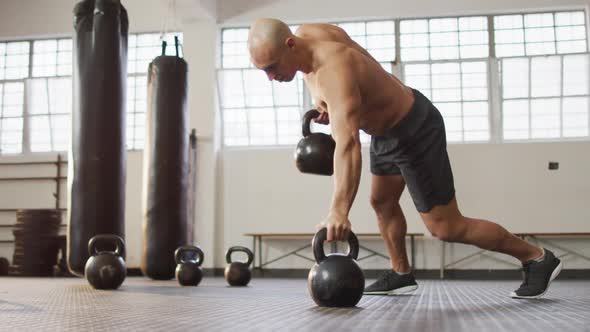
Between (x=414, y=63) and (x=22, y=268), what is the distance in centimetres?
574

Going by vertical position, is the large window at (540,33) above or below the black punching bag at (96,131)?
above

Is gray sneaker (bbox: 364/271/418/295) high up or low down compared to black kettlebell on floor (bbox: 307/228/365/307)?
down

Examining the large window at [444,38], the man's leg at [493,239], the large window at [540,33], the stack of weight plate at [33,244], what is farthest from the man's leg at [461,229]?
the stack of weight plate at [33,244]

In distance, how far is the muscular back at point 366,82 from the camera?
212 cm

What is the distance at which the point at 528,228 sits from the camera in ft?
24.0

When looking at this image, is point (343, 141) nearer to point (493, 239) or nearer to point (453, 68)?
point (493, 239)

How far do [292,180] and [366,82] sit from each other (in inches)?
225

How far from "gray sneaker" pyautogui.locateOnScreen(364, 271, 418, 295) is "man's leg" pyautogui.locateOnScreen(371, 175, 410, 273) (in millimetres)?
34

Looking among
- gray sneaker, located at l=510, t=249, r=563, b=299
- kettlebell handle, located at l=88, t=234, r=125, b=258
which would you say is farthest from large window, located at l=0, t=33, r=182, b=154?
gray sneaker, located at l=510, t=249, r=563, b=299

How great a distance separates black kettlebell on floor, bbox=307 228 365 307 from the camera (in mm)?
1957

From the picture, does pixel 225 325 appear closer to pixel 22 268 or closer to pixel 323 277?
pixel 323 277

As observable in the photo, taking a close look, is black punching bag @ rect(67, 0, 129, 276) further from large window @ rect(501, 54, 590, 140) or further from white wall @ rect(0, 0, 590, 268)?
large window @ rect(501, 54, 590, 140)

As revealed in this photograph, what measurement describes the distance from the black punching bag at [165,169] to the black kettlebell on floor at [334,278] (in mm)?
3379

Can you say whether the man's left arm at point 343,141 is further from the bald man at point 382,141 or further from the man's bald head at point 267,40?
the man's bald head at point 267,40
